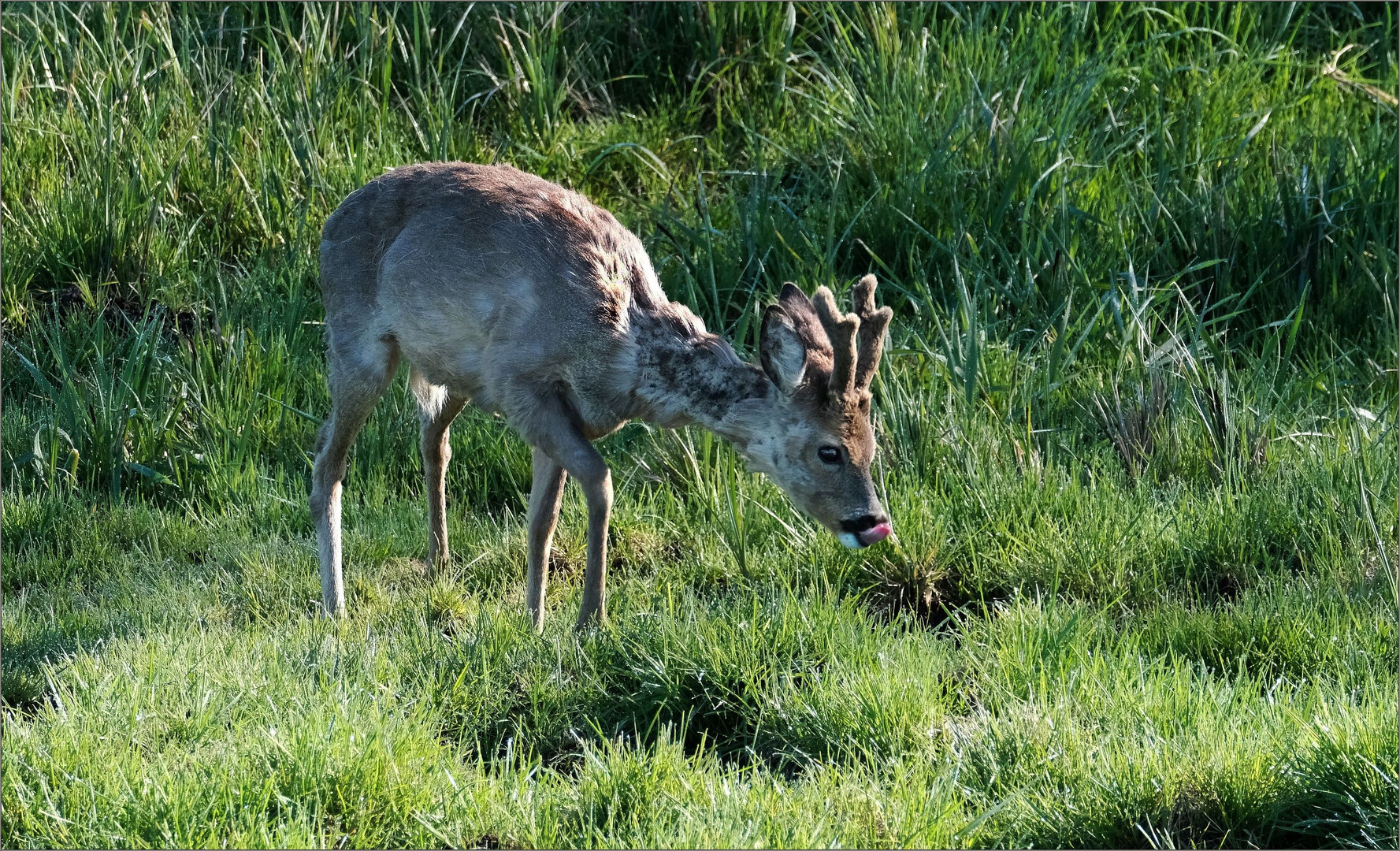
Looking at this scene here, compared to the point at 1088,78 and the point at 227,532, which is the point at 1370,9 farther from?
the point at 227,532

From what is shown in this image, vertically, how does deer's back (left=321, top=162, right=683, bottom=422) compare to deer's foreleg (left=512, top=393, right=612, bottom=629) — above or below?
above

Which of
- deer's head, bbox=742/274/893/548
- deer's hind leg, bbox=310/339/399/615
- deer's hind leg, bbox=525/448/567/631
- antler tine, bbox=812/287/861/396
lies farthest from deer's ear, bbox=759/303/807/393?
deer's hind leg, bbox=310/339/399/615

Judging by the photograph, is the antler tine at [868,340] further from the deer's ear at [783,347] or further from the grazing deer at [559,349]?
the deer's ear at [783,347]

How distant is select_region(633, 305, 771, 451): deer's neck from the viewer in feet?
16.6

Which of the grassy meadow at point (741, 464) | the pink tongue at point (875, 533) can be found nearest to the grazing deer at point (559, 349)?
the pink tongue at point (875, 533)

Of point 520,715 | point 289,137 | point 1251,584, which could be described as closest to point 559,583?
point 520,715

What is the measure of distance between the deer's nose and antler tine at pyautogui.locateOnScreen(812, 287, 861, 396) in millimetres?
417

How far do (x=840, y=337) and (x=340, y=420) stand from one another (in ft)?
7.22

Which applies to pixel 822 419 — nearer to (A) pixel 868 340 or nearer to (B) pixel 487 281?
(A) pixel 868 340

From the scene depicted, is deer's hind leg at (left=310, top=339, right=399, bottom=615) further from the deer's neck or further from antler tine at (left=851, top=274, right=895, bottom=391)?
antler tine at (left=851, top=274, right=895, bottom=391)

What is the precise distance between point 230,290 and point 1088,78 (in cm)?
458

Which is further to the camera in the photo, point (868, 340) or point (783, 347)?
point (868, 340)

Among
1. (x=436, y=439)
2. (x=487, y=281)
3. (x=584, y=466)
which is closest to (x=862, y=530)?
(x=584, y=466)

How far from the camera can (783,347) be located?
4.83 m
